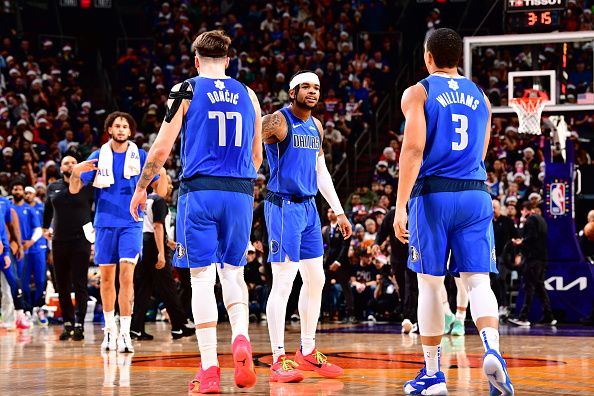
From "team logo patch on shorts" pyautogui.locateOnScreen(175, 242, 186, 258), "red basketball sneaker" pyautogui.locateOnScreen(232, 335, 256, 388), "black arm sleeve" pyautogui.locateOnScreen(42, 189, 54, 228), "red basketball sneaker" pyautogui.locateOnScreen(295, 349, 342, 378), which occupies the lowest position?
"red basketball sneaker" pyautogui.locateOnScreen(295, 349, 342, 378)

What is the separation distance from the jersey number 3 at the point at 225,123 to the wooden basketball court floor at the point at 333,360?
189 centimetres

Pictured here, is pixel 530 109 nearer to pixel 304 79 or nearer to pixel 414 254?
pixel 304 79

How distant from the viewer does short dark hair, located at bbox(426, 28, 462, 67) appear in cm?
706

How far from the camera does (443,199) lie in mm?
6852

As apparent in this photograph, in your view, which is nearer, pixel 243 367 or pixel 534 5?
pixel 243 367

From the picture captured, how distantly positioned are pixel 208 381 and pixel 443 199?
2.17 m

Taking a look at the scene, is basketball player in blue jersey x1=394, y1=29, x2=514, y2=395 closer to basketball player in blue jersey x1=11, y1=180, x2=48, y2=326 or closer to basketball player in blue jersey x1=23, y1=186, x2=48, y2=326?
basketball player in blue jersey x1=11, y1=180, x2=48, y2=326

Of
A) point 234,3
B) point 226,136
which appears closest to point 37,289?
point 226,136

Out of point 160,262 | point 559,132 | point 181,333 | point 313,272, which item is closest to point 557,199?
point 559,132

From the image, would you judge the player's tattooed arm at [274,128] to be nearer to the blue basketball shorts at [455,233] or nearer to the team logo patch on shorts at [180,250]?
the team logo patch on shorts at [180,250]

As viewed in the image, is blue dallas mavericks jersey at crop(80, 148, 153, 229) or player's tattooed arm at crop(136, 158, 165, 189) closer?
player's tattooed arm at crop(136, 158, 165, 189)

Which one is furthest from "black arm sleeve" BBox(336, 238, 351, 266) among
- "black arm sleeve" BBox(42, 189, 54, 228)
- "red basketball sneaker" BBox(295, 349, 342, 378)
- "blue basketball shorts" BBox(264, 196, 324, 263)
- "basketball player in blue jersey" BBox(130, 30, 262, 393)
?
"basketball player in blue jersey" BBox(130, 30, 262, 393)

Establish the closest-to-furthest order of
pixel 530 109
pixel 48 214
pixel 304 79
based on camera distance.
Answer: pixel 304 79, pixel 48 214, pixel 530 109

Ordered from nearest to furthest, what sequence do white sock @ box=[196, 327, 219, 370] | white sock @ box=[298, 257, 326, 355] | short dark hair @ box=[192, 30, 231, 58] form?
1. white sock @ box=[196, 327, 219, 370]
2. short dark hair @ box=[192, 30, 231, 58]
3. white sock @ box=[298, 257, 326, 355]
